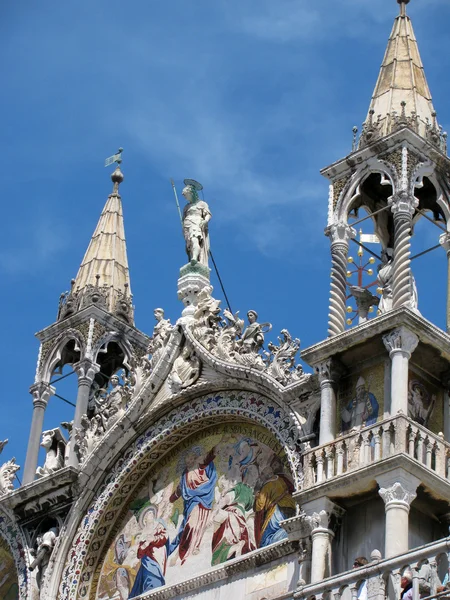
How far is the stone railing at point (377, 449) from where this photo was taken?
58.1ft

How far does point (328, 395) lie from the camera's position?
62.1 feet

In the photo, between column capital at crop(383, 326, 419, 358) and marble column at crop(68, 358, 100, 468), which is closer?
column capital at crop(383, 326, 419, 358)

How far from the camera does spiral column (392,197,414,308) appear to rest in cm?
1898

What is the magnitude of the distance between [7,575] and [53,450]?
1881mm

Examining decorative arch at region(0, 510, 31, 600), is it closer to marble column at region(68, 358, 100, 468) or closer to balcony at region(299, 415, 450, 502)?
marble column at region(68, 358, 100, 468)

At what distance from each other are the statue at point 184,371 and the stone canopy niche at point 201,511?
26.5 inches

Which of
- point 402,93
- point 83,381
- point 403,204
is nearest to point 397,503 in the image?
point 403,204

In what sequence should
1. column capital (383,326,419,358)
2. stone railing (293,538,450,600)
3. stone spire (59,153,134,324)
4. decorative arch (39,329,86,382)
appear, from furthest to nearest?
stone spire (59,153,134,324)
decorative arch (39,329,86,382)
column capital (383,326,419,358)
stone railing (293,538,450,600)

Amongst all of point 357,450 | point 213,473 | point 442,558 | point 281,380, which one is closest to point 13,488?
point 213,473

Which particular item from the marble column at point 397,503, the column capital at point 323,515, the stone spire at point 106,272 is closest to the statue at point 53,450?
the stone spire at point 106,272

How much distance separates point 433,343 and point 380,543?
2.39m

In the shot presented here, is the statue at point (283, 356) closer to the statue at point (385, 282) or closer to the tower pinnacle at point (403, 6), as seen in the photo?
the statue at point (385, 282)

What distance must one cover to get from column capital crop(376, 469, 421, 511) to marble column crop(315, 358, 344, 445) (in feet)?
4.10

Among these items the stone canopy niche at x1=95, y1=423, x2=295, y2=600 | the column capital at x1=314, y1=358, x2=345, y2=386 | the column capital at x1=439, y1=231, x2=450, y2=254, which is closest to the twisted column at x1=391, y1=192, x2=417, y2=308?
the column capital at x1=439, y1=231, x2=450, y2=254
